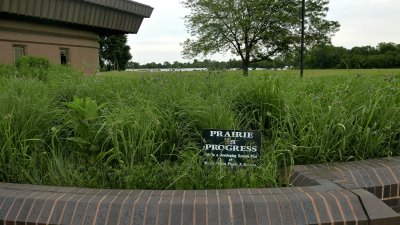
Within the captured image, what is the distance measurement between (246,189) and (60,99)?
3.10 meters

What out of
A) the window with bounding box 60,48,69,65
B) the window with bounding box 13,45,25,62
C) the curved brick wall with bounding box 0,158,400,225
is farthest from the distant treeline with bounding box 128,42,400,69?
the window with bounding box 13,45,25,62

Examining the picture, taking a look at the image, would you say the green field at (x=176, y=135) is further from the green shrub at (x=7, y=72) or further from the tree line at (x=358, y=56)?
the tree line at (x=358, y=56)

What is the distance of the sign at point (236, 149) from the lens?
318 cm

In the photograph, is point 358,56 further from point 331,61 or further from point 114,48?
point 114,48

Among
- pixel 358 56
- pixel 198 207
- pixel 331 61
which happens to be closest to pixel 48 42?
pixel 331 61

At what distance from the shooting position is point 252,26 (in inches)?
1233

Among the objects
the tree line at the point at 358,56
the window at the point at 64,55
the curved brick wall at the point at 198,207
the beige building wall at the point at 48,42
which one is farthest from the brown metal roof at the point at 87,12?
the curved brick wall at the point at 198,207

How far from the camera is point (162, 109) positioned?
3855 mm

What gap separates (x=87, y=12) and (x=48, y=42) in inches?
108

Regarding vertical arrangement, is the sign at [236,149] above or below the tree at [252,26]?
below

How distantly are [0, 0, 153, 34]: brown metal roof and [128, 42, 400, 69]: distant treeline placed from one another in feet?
26.4

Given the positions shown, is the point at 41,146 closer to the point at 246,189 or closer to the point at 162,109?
the point at 162,109

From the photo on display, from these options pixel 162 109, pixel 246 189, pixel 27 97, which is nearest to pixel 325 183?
pixel 246 189

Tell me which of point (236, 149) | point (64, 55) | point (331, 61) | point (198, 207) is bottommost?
point (198, 207)
